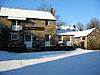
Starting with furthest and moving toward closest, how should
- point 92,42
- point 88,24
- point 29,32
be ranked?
point 88,24 < point 92,42 < point 29,32

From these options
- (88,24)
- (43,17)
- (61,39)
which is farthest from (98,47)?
(88,24)

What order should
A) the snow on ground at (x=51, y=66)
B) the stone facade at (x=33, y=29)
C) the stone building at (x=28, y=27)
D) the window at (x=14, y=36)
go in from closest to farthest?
the snow on ground at (x=51, y=66), the stone facade at (x=33, y=29), the stone building at (x=28, y=27), the window at (x=14, y=36)

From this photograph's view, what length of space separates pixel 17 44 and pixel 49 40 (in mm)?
6345

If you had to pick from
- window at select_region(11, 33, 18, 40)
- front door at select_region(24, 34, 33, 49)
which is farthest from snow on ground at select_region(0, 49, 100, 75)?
front door at select_region(24, 34, 33, 49)

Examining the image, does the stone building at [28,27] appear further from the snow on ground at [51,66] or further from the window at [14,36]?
the snow on ground at [51,66]

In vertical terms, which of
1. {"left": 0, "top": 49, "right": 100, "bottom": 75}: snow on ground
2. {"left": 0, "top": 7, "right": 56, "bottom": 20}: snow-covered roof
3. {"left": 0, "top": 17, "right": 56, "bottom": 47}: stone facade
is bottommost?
{"left": 0, "top": 49, "right": 100, "bottom": 75}: snow on ground

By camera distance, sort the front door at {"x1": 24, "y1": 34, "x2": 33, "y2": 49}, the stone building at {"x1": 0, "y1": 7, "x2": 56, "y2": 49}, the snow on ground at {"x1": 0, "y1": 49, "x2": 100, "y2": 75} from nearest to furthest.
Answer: the snow on ground at {"x1": 0, "y1": 49, "x2": 100, "y2": 75}, the stone building at {"x1": 0, "y1": 7, "x2": 56, "y2": 49}, the front door at {"x1": 24, "y1": 34, "x2": 33, "y2": 49}

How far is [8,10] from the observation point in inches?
1276

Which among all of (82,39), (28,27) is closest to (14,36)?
(28,27)

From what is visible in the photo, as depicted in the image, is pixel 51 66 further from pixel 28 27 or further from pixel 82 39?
pixel 82 39

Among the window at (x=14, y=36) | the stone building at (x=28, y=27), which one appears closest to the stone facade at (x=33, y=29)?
the stone building at (x=28, y=27)

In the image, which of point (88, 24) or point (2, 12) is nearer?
point (2, 12)

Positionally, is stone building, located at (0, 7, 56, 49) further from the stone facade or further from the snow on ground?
the snow on ground

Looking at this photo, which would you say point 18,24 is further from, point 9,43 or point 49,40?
point 49,40
